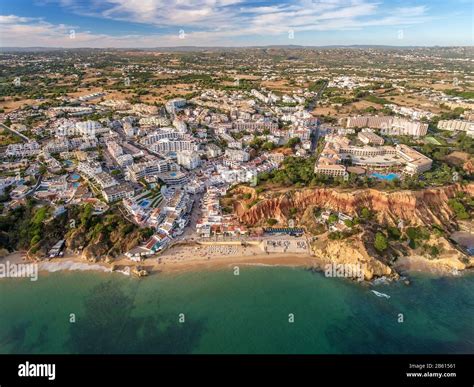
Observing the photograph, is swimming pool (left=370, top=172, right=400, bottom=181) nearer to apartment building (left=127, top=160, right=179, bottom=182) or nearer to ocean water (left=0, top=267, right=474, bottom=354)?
ocean water (left=0, top=267, right=474, bottom=354)

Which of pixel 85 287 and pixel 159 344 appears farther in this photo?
pixel 85 287

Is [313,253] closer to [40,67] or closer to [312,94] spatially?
[312,94]

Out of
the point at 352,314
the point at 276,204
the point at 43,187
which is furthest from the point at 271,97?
the point at 352,314

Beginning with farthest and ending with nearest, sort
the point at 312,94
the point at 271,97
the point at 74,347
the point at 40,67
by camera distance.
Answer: the point at 40,67
the point at 312,94
the point at 271,97
the point at 74,347

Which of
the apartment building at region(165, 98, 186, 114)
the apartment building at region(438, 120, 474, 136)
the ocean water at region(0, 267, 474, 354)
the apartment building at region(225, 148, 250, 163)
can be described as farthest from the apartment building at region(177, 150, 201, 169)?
the apartment building at region(438, 120, 474, 136)

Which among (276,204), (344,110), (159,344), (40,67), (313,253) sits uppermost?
(40,67)

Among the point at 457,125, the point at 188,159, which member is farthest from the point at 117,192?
the point at 457,125

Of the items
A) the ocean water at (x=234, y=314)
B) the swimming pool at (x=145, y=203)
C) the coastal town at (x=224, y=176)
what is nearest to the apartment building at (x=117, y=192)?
the coastal town at (x=224, y=176)
